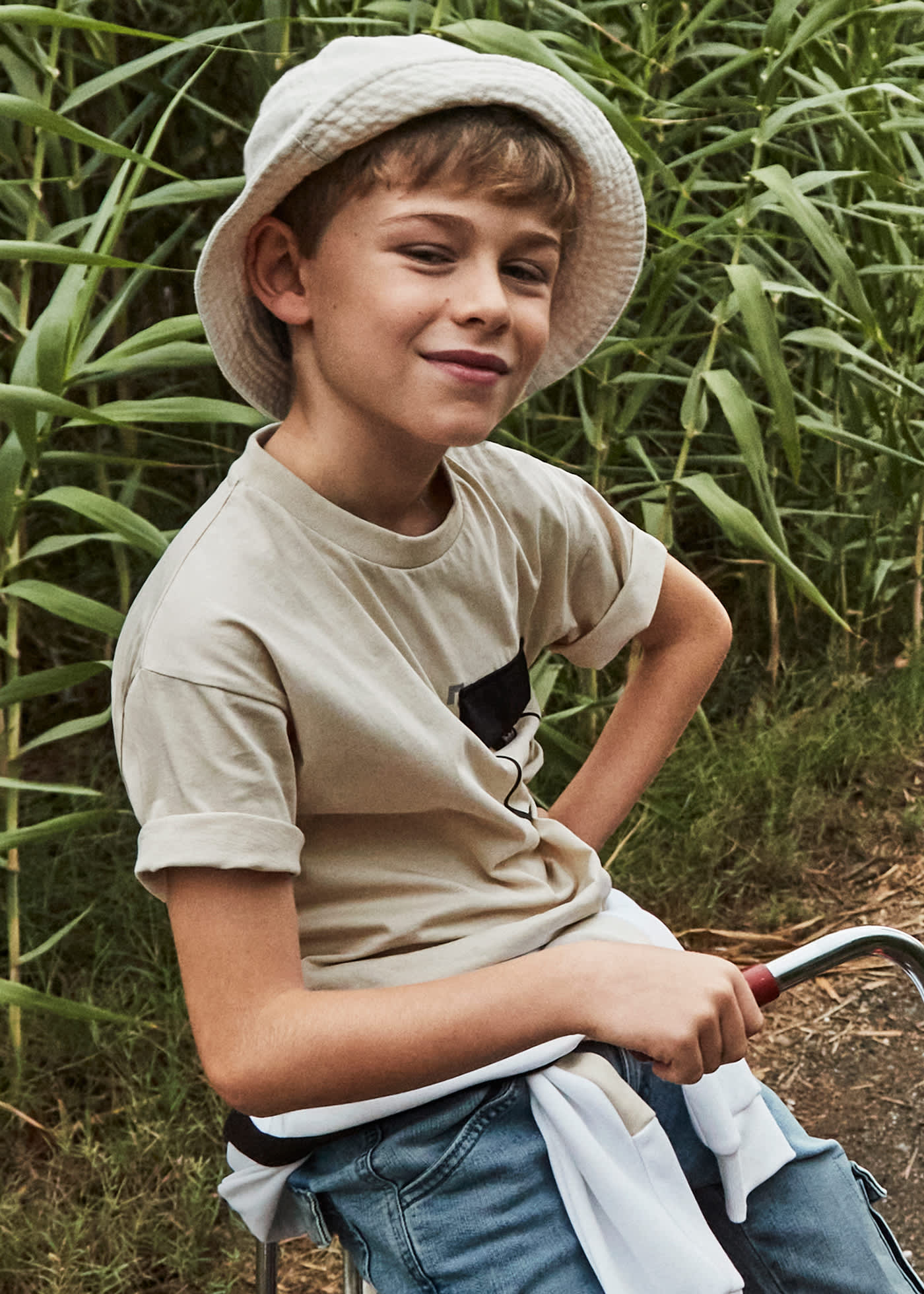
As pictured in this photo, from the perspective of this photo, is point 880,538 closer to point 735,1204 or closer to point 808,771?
point 808,771

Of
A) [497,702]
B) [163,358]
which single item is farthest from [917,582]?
[497,702]

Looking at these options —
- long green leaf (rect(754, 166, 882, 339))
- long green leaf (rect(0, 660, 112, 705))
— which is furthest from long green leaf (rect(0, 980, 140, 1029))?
long green leaf (rect(754, 166, 882, 339))

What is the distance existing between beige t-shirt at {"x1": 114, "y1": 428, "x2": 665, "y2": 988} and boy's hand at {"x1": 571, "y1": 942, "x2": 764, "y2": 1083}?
4.2 inches

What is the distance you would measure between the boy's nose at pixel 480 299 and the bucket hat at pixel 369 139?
10 cm

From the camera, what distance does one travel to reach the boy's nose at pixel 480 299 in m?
0.79

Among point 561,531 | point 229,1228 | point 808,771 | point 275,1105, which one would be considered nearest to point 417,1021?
point 275,1105

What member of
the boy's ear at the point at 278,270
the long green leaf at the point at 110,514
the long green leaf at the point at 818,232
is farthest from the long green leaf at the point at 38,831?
the long green leaf at the point at 818,232

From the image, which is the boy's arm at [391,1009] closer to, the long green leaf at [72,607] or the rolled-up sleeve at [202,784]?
the rolled-up sleeve at [202,784]

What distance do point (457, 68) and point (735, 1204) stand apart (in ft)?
2.35

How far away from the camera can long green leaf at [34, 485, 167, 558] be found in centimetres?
125

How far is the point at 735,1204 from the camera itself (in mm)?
856

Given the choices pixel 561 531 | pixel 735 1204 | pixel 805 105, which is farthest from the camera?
pixel 805 105

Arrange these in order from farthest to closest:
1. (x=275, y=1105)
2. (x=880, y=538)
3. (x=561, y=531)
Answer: (x=880, y=538) < (x=561, y=531) < (x=275, y=1105)

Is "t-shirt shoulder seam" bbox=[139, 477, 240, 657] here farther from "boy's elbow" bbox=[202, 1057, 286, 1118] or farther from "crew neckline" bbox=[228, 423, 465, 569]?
"boy's elbow" bbox=[202, 1057, 286, 1118]
